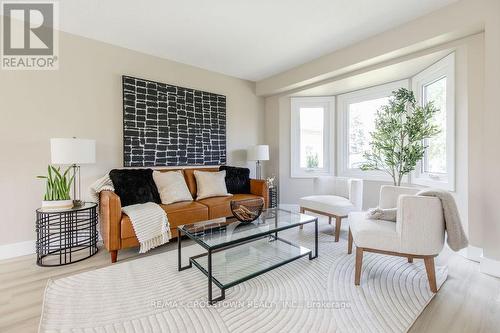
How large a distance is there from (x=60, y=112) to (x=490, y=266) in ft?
15.3

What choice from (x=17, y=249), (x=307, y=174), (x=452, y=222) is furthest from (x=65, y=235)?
(x=307, y=174)

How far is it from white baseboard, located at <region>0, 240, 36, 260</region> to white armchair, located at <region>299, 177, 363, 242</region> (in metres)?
3.27

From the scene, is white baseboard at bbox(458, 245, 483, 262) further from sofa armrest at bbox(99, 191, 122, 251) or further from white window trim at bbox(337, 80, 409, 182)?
sofa armrest at bbox(99, 191, 122, 251)

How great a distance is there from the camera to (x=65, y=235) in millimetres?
2445

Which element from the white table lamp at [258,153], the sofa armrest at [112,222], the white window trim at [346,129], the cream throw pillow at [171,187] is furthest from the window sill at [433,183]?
the sofa armrest at [112,222]

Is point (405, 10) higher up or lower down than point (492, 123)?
higher up

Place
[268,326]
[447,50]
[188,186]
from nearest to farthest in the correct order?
[268,326], [447,50], [188,186]

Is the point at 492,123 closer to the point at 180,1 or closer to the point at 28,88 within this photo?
the point at 180,1

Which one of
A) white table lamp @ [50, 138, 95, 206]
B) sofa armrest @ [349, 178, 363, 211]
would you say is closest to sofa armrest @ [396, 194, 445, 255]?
sofa armrest @ [349, 178, 363, 211]

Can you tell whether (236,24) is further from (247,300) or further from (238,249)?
(247,300)

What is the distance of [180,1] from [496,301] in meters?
3.59

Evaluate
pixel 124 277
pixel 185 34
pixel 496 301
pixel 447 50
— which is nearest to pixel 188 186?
pixel 124 277

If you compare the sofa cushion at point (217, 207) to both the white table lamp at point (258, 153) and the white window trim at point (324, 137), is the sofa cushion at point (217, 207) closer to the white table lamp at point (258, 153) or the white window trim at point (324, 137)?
the white table lamp at point (258, 153)

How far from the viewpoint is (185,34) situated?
282 cm
